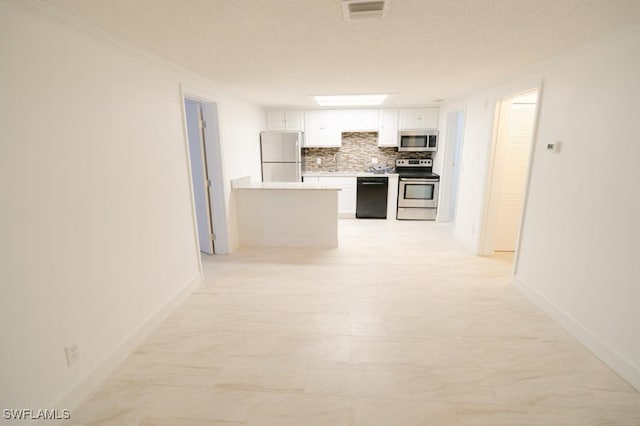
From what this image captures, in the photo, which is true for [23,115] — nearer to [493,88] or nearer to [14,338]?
[14,338]

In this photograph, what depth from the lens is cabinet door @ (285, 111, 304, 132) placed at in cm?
578

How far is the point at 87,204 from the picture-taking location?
1776 mm

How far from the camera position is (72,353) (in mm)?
1688

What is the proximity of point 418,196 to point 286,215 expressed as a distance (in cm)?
A: 281

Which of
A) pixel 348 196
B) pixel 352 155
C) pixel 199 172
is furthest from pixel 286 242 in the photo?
pixel 352 155

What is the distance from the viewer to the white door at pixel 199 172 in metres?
3.70

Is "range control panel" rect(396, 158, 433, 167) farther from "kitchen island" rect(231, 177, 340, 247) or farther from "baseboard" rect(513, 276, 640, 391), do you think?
"baseboard" rect(513, 276, 640, 391)

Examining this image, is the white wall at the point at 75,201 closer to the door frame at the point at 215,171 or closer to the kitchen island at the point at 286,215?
the door frame at the point at 215,171

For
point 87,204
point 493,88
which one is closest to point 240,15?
point 87,204

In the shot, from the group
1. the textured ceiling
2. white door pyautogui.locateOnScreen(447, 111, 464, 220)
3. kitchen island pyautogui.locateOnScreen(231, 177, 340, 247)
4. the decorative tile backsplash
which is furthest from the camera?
the decorative tile backsplash

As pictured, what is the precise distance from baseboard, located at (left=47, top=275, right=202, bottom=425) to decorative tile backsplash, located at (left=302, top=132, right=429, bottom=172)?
4141 millimetres

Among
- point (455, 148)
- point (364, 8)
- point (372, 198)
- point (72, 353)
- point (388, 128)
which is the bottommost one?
point (72, 353)

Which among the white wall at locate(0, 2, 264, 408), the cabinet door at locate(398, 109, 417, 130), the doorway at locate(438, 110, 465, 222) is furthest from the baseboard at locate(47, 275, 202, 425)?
the cabinet door at locate(398, 109, 417, 130)

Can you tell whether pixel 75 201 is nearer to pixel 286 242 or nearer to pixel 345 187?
pixel 286 242
